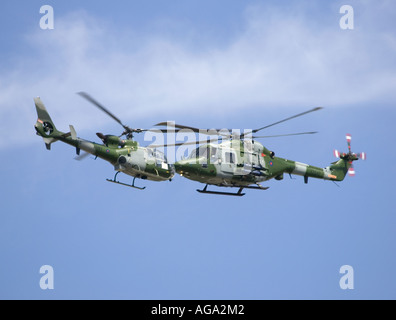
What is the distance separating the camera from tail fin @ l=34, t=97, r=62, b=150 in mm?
32438

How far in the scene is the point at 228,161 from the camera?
105ft

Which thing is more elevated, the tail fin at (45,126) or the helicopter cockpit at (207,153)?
the tail fin at (45,126)

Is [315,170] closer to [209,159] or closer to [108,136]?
[209,159]

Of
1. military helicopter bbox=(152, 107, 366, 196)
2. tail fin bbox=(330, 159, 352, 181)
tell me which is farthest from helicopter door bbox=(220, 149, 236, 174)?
tail fin bbox=(330, 159, 352, 181)

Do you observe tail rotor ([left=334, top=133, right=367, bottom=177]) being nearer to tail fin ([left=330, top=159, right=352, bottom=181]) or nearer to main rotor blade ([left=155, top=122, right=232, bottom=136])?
tail fin ([left=330, top=159, right=352, bottom=181])

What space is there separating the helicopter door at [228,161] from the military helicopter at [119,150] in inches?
84.2

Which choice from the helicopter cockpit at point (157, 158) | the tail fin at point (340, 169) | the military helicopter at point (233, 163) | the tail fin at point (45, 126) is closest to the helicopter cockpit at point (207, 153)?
the military helicopter at point (233, 163)

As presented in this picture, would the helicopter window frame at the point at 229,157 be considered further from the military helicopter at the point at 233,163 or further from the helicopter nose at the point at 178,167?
the helicopter nose at the point at 178,167

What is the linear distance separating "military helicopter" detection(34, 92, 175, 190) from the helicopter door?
84.2 inches

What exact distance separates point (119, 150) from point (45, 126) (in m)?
3.29

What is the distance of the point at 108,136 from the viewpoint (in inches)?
1329

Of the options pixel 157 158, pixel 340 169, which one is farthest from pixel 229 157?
pixel 340 169

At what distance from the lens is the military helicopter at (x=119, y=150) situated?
1281 inches
